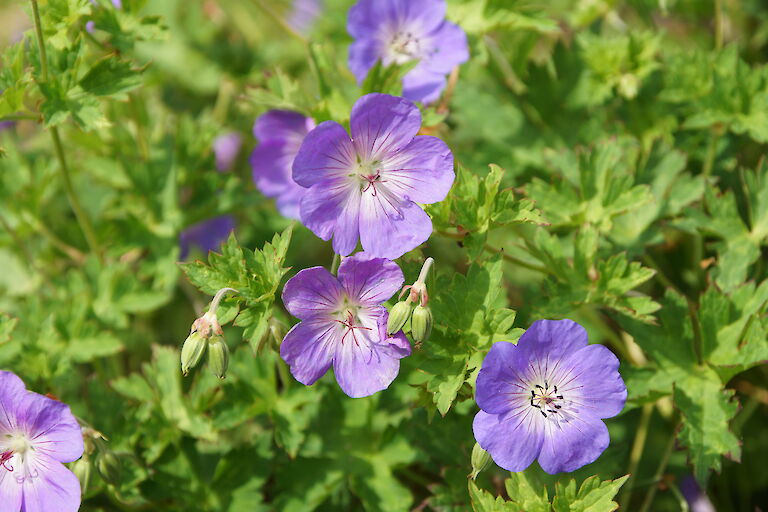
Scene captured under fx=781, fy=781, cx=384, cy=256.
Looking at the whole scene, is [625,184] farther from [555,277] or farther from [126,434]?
[126,434]

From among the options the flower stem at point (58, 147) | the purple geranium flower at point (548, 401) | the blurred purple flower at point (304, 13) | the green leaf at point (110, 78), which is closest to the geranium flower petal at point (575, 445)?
the purple geranium flower at point (548, 401)

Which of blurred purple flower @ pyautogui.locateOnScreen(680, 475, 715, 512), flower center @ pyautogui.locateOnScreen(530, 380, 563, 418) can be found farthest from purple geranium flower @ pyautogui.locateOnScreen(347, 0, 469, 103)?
blurred purple flower @ pyautogui.locateOnScreen(680, 475, 715, 512)

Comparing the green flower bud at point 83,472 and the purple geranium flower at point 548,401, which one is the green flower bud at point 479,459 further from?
the green flower bud at point 83,472

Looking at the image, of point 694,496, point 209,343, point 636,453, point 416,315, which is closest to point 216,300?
point 209,343

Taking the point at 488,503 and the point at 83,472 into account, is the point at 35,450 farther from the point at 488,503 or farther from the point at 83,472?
the point at 488,503

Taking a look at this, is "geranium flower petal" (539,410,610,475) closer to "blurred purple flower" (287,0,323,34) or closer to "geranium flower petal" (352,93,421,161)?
"geranium flower petal" (352,93,421,161)
